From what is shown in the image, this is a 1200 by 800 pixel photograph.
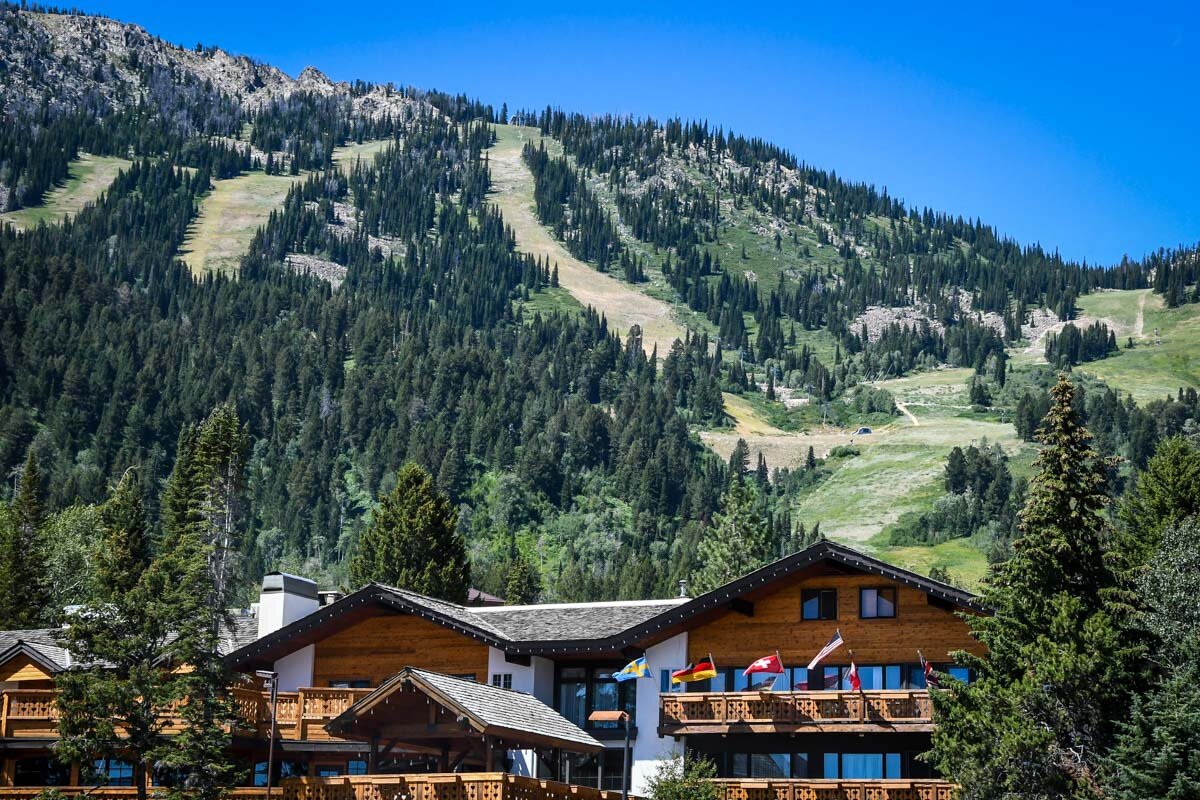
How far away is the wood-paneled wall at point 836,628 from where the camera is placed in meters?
51.4

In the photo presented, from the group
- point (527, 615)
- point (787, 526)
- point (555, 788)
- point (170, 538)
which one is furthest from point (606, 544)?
point (555, 788)

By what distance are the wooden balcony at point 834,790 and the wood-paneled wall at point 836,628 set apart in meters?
5.30

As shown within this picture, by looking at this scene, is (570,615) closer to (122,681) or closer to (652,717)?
(652,717)

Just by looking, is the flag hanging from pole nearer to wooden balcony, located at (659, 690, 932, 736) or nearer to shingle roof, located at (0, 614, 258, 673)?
wooden balcony, located at (659, 690, 932, 736)

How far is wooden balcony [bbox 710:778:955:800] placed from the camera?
46.9 metres

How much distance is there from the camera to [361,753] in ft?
168

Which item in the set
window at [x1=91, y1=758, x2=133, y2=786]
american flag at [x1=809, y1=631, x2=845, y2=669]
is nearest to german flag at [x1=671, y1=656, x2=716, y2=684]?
american flag at [x1=809, y1=631, x2=845, y2=669]

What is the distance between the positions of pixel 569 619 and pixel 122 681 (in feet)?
53.4

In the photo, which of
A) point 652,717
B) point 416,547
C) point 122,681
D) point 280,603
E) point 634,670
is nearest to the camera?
point 122,681

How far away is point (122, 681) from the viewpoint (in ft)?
148

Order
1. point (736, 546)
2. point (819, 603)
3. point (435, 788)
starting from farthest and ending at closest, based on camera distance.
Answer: point (736, 546) → point (819, 603) → point (435, 788)

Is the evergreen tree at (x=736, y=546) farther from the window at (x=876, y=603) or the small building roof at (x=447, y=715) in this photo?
the small building roof at (x=447, y=715)

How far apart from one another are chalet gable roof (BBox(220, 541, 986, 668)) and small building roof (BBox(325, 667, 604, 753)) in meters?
4.70

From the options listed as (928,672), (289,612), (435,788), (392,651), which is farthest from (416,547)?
(435,788)
